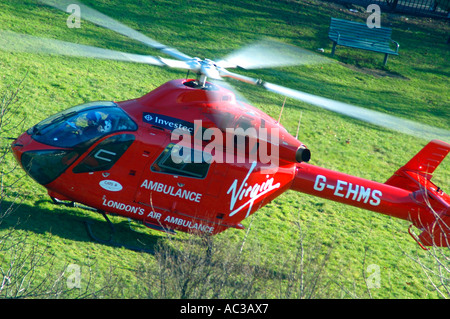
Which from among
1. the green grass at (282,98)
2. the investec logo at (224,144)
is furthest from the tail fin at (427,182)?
the investec logo at (224,144)

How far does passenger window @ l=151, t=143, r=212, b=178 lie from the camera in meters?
9.84

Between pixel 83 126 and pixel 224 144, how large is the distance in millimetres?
2786

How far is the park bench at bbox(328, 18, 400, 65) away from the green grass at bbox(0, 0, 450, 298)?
2.42 feet

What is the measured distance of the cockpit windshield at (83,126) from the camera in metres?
9.74

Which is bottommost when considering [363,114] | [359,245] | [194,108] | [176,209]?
[359,245]

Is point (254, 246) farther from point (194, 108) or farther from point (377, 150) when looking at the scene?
point (377, 150)

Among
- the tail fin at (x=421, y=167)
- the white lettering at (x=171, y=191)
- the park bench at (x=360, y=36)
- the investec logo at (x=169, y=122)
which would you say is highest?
the park bench at (x=360, y=36)

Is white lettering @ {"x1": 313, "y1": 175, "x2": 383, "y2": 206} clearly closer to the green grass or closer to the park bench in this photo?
the green grass

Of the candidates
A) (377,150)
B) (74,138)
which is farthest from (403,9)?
(74,138)

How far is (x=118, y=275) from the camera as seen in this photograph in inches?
365

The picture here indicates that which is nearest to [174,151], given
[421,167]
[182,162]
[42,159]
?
[182,162]

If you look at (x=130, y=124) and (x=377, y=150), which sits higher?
(x=130, y=124)

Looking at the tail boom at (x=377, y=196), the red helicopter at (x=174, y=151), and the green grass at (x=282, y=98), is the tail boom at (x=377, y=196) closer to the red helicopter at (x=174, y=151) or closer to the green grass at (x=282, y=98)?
the red helicopter at (x=174, y=151)

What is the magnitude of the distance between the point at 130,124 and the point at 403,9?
25322mm
